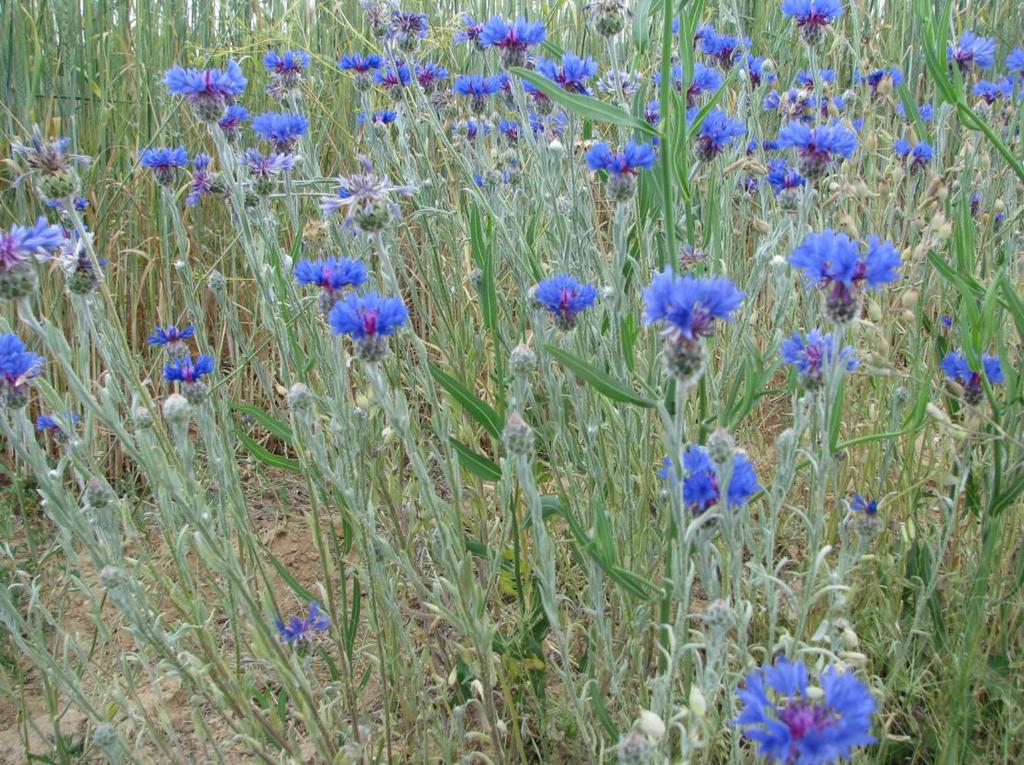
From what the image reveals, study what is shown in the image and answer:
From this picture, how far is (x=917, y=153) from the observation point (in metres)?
2.23

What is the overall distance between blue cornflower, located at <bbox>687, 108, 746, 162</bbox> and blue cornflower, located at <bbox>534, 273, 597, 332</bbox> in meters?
0.62

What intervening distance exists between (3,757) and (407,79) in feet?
6.64

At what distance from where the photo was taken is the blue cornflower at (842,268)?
1212mm

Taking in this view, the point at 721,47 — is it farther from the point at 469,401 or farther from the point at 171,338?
the point at 171,338

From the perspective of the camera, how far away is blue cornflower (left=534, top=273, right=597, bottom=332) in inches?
63.9

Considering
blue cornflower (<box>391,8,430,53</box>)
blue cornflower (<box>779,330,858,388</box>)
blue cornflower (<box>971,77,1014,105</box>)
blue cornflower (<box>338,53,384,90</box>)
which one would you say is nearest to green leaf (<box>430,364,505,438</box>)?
blue cornflower (<box>779,330,858,388</box>)

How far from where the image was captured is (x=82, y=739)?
2111 mm

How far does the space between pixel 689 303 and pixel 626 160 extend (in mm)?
627

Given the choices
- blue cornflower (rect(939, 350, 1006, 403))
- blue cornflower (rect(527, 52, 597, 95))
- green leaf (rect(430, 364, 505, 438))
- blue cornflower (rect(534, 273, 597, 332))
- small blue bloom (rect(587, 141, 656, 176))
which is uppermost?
blue cornflower (rect(527, 52, 597, 95))

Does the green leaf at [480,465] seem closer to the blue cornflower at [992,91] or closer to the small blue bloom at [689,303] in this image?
the small blue bloom at [689,303]

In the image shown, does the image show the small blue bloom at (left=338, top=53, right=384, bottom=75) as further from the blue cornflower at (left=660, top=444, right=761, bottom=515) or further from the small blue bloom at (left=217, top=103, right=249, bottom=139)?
the blue cornflower at (left=660, top=444, right=761, bottom=515)

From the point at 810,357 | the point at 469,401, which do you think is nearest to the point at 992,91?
the point at 810,357

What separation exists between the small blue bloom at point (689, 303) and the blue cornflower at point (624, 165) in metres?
0.54

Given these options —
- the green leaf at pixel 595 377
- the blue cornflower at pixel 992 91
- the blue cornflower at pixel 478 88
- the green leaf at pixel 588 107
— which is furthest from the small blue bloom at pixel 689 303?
the blue cornflower at pixel 992 91
